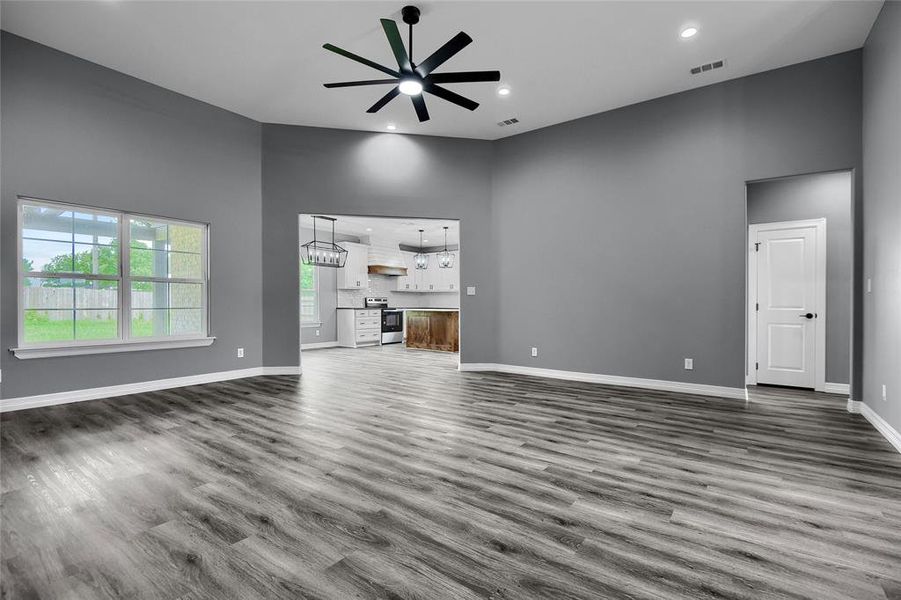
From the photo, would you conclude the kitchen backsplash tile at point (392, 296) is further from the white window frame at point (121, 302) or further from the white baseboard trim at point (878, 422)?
the white baseboard trim at point (878, 422)

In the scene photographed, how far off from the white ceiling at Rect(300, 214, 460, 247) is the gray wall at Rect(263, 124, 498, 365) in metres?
2.51

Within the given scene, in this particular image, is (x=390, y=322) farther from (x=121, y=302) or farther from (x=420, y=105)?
(x=420, y=105)

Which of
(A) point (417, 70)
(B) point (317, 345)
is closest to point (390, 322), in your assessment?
(B) point (317, 345)

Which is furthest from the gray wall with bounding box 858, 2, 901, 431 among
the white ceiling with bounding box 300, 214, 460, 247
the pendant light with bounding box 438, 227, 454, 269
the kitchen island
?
the pendant light with bounding box 438, 227, 454, 269

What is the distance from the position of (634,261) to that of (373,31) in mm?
3817

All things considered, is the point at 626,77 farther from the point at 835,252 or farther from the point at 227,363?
the point at 227,363

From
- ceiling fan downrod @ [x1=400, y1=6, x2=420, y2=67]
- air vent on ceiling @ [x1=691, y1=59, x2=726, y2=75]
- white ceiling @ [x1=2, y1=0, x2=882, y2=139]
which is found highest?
white ceiling @ [x1=2, y1=0, x2=882, y2=139]

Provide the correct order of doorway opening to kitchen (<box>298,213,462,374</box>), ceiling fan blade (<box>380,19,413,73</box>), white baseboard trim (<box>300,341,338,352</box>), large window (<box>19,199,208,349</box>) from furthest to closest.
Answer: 1. white baseboard trim (<box>300,341,338,352</box>)
2. doorway opening to kitchen (<box>298,213,462,374</box>)
3. large window (<box>19,199,208,349</box>)
4. ceiling fan blade (<box>380,19,413,73</box>)

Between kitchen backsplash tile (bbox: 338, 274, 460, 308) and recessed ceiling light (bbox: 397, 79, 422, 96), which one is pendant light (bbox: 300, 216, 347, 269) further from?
recessed ceiling light (bbox: 397, 79, 422, 96)

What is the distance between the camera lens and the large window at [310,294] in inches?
382

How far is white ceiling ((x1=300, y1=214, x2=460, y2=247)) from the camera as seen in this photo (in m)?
9.27

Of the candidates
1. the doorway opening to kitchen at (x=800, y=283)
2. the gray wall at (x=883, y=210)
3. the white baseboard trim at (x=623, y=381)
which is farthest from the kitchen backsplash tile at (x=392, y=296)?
the gray wall at (x=883, y=210)

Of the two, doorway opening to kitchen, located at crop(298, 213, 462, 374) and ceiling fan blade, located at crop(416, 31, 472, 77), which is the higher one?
ceiling fan blade, located at crop(416, 31, 472, 77)

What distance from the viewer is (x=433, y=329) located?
905 centimetres
